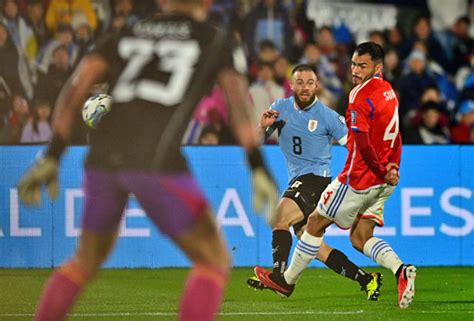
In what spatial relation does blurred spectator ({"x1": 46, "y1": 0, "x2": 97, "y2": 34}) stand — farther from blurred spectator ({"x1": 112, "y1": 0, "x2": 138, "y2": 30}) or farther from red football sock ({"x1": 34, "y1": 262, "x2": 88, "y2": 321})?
red football sock ({"x1": 34, "y1": 262, "x2": 88, "y2": 321})

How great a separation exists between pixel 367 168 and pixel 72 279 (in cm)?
383

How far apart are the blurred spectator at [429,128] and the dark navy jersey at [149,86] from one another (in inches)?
363

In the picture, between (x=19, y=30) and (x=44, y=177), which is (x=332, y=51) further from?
(x=44, y=177)

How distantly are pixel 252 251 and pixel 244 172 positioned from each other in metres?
0.88

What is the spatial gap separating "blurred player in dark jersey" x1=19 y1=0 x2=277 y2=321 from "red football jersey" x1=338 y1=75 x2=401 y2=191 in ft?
11.0

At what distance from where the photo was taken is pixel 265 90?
1479 centimetres

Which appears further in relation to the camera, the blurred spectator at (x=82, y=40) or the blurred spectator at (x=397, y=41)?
the blurred spectator at (x=397, y=41)

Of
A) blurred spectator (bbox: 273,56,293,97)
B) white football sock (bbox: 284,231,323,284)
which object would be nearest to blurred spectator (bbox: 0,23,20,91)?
blurred spectator (bbox: 273,56,293,97)

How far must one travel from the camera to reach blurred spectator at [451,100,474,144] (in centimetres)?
1497

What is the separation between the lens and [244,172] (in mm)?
13062

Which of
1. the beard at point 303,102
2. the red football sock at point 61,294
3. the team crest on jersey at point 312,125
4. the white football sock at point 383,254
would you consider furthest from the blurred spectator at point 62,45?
the red football sock at point 61,294

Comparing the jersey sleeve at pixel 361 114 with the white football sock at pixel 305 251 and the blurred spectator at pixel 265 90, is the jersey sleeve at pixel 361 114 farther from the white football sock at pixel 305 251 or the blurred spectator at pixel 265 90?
the blurred spectator at pixel 265 90

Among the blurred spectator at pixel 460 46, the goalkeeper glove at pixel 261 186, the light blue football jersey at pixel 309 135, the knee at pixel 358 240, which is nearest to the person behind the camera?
the goalkeeper glove at pixel 261 186

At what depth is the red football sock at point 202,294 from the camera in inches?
217
